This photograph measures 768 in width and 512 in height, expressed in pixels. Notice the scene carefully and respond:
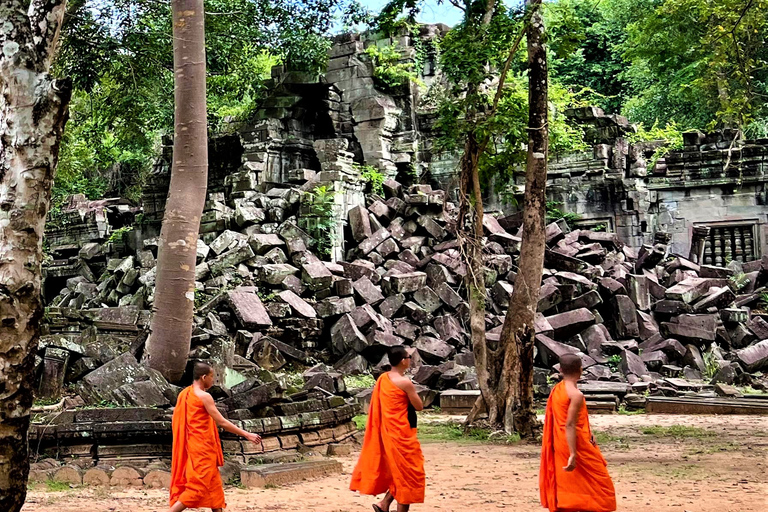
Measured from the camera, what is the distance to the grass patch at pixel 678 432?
925cm

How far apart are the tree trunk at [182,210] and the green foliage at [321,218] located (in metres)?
7.40

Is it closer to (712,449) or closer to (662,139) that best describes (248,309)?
(712,449)

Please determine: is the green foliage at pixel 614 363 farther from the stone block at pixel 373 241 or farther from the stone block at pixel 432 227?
the stone block at pixel 373 241

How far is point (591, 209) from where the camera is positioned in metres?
18.9

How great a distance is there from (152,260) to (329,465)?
959 cm

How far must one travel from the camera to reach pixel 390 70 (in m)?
20.4

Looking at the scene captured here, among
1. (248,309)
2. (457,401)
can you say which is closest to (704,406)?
(457,401)

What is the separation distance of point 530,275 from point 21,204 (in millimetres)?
6696

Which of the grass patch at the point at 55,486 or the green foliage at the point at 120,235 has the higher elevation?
the green foliage at the point at 120,235

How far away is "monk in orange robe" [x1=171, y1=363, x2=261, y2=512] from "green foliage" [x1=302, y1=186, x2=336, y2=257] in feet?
35.2

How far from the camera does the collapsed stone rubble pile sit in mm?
12766

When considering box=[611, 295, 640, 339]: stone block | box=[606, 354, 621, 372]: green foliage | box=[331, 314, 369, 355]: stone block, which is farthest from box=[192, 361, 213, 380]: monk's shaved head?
box=[611, 295, 640, 339]: stone block

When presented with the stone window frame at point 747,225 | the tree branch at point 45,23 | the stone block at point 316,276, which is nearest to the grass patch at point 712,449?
the tree branch at point 45,23

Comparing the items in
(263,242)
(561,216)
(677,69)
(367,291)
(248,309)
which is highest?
(677,69)
